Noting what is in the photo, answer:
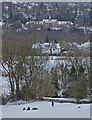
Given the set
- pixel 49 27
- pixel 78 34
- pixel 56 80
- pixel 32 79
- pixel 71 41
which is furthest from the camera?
pixel 49 27

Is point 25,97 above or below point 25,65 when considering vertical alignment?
below

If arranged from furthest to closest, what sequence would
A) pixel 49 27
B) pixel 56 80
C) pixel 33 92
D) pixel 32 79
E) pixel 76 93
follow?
pixel 49 27, pixel 56 80, pixel 32 79, pixel 33 92, pixel 76 93

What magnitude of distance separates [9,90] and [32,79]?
2.97ft

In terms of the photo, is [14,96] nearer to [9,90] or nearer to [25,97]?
[25,97]

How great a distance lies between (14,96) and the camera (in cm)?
962

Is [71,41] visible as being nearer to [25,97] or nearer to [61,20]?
[61,20]

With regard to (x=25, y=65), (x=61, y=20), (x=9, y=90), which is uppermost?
(x=61, y=20)

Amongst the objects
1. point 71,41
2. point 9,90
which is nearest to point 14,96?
point 9,90

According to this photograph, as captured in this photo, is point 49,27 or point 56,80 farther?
point 49,27

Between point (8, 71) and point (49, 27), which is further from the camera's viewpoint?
point (49, 27)

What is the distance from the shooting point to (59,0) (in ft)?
81.7

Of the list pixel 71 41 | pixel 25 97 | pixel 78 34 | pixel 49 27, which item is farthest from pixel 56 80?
pixel 49 27

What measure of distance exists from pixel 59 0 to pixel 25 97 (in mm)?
16374

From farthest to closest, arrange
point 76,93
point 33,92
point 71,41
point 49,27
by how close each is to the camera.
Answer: point 49,27 → point 71,41 → point 33,92 → point 76,93
